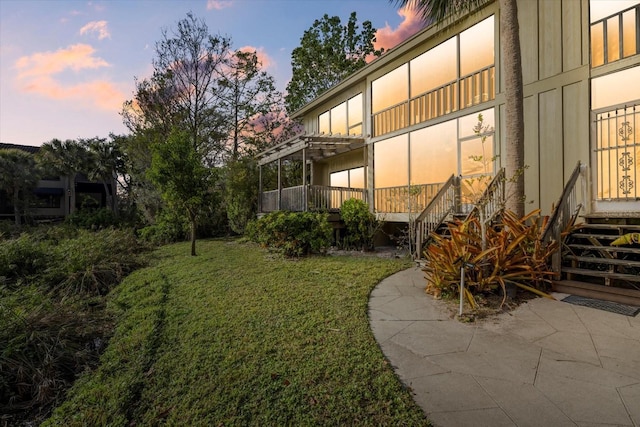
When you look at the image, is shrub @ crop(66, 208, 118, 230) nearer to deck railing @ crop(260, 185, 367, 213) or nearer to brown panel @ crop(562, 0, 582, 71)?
deck railing @ crop(260, 185, 367, 213)

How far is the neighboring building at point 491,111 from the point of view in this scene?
6145 millimetres

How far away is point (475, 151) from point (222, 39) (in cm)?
1859

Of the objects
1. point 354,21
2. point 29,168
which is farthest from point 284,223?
point 29,168

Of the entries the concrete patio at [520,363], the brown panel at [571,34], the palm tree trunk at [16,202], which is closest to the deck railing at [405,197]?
the brown panel at [571,34]

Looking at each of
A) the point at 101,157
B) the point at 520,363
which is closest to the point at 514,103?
the point at 520,363

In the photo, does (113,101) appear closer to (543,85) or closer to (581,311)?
(543,85)

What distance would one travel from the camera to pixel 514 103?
17.8 ft

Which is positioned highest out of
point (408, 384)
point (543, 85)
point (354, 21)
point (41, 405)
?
point (354, 21)

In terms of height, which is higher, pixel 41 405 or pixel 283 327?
pixel 283 327

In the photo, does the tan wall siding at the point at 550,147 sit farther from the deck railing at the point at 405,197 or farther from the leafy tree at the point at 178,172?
the leafy tree at the point at 178,172

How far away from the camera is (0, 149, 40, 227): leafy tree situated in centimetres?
2095

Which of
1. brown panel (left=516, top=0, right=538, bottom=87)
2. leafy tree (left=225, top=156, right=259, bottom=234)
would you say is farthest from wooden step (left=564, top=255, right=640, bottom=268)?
leafy tree (left=225, top=156, right=259, bottom=234)

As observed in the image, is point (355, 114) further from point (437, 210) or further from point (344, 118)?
point (437, 210)

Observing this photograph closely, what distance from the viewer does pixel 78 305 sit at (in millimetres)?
5617
